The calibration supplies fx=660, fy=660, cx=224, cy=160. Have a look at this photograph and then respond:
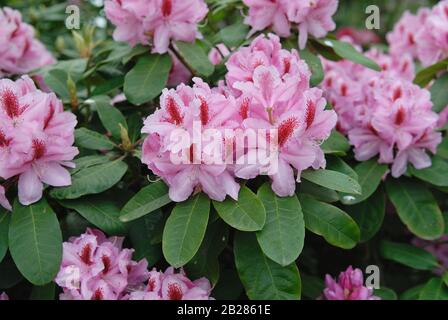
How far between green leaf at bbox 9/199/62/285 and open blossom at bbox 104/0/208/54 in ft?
1.84

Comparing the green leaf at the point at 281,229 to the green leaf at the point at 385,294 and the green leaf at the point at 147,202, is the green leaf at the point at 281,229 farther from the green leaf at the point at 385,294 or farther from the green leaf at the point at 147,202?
the green leaf at the point at 385,294

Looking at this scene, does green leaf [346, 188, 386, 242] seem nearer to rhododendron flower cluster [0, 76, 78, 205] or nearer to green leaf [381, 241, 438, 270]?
green leaf [381, 241, 438, 270]

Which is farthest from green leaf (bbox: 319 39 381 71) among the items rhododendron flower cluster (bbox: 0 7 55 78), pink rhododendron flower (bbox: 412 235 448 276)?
rhododendron flower cluster (bbox: 0 7 55 78)

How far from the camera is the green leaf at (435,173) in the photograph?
180 cm

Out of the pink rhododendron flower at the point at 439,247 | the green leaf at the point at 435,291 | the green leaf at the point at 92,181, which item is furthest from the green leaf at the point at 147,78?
the pink rhododendron flower at the point at 439,247

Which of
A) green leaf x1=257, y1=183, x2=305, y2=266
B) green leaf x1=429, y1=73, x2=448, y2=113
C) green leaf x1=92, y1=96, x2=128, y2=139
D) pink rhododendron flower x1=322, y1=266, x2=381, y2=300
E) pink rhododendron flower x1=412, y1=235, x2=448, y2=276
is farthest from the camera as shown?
pink rhododendron flower x1=412, y1=235, x2=448, y2=276

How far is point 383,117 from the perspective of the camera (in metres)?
1.81

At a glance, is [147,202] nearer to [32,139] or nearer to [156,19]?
[32,139]

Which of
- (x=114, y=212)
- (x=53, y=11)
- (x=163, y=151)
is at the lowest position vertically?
(x=53, y=11)

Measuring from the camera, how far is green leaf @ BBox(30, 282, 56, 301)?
1.54 m

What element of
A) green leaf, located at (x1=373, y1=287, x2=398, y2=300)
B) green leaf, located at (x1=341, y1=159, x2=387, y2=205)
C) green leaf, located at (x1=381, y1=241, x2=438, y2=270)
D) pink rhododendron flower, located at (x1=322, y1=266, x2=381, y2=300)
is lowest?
green leaf, located at (x1=381, y1=241, x2=438, y2=270)

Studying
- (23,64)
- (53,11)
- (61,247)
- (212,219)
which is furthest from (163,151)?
(53,11)
